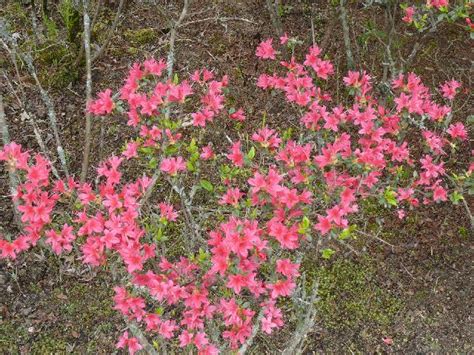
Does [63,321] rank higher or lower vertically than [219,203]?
lower

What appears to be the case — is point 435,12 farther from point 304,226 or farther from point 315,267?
point 304,226

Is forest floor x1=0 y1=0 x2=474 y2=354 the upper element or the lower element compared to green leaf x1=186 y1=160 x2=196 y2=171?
lower

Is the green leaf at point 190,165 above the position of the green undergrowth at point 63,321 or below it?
above

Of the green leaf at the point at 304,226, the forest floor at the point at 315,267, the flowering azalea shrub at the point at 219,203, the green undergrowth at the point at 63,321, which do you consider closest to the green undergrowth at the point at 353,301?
the forest floor at the point at 315,267

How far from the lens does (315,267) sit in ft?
10.8

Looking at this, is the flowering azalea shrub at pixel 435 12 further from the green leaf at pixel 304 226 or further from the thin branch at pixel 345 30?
the green leaf at pixel 304 226

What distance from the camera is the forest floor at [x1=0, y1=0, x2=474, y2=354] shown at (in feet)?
10.1

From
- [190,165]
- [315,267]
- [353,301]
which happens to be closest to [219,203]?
[190,165]

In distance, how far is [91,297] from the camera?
315 centimetres

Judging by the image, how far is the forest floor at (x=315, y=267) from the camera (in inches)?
121

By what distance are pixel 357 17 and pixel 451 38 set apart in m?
0.70

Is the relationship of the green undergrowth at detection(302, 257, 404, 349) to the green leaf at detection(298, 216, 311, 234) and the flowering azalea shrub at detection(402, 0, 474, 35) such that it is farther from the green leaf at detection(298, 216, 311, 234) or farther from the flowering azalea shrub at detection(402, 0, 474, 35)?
the flowering azalea shrub at detection(402, 0, 474, 35)

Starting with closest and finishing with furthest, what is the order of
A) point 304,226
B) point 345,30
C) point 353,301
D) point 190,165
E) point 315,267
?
point 304,226
point 190,165
point 353,301
point 315,267
point 345,30

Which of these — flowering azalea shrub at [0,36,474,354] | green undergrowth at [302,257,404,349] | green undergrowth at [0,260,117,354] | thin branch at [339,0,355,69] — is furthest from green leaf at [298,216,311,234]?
thin branch at [339,0,355,69]
